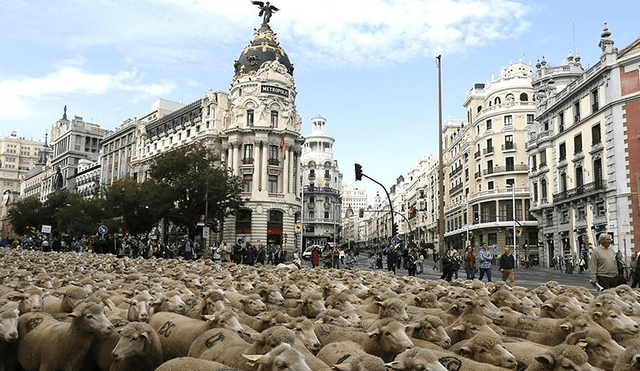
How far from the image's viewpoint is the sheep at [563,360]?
4.21 metres

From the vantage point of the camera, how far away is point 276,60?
67562mm

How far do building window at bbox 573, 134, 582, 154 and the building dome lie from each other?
3842 centimetres

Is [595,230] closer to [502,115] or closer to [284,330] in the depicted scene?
[502,115]

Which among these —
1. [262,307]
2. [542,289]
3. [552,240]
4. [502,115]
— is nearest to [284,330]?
[262,307]

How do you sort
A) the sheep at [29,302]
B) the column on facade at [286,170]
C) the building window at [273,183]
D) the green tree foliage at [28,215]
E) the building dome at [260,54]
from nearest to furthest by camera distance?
the sheep at [29,302] → the column on facade at [286,170] → the building window at [273,183] → the building dome at [260,54] → the green tree foliage at [28,215]

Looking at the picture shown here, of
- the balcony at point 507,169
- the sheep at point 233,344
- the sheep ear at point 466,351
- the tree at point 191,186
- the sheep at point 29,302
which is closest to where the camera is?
the sheep at point 233,344

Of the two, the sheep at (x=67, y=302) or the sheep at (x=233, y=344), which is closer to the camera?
the sheep at (x=233, y=344)

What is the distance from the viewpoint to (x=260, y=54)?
68.2m

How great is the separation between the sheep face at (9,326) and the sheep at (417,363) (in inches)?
180

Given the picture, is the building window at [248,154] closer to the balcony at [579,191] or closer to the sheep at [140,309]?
the balcony at [579,191]

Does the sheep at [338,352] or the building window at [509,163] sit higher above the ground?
the building window at [509,163]

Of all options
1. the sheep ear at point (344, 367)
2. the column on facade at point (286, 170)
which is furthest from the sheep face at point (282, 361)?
the column on facade at point (286, 170)

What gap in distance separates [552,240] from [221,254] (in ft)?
105

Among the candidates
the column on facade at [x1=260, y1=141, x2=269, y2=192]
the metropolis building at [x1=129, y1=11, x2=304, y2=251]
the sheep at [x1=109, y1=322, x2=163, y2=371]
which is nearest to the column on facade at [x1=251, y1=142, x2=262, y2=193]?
the metropolis building at [x1=129, y1=11, x2=304, y2=251]
